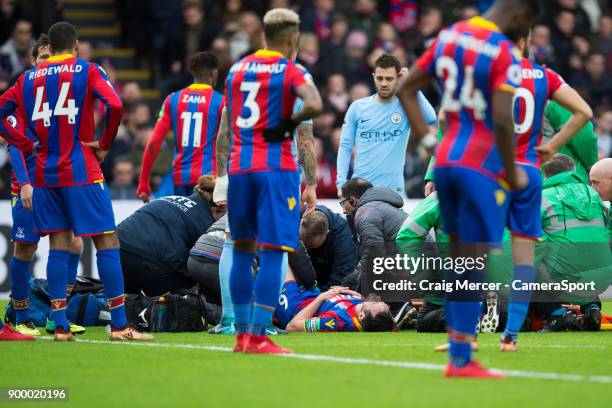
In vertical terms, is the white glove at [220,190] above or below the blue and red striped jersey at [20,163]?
below

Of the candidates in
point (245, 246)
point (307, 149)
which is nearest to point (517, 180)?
point (245, 246)

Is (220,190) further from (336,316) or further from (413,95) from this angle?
(413,95)

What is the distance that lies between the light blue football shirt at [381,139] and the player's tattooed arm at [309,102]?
4972mm

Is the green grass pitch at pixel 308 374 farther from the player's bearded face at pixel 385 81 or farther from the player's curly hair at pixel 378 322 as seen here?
the player's bearded face at pixel 385 81

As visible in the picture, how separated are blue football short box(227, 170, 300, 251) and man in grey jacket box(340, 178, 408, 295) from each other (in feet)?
10.0

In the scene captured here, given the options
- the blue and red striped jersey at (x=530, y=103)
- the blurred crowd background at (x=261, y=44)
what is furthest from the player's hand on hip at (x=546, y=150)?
the blurred crowd background at (x=261, y=44)

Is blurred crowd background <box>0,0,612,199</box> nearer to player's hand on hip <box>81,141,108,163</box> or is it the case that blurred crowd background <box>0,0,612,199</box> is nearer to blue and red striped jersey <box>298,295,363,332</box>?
blue and red striped jersey <box>298,295,363,332</box>

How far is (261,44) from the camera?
20359mm

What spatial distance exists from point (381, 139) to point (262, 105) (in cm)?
492

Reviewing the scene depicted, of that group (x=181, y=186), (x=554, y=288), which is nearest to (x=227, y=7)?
(x=181, y=186)

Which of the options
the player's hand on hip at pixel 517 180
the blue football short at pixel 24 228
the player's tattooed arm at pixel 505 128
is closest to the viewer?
the player's tattooed arm at pixel 505 128

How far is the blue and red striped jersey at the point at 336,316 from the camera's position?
11211mm

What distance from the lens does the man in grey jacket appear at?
461 inches

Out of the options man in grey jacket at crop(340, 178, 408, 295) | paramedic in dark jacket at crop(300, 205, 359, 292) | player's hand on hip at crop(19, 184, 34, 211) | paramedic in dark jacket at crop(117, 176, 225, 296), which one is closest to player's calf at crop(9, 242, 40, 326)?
player's hand on hip at crop(19, 184, 34, 211)
